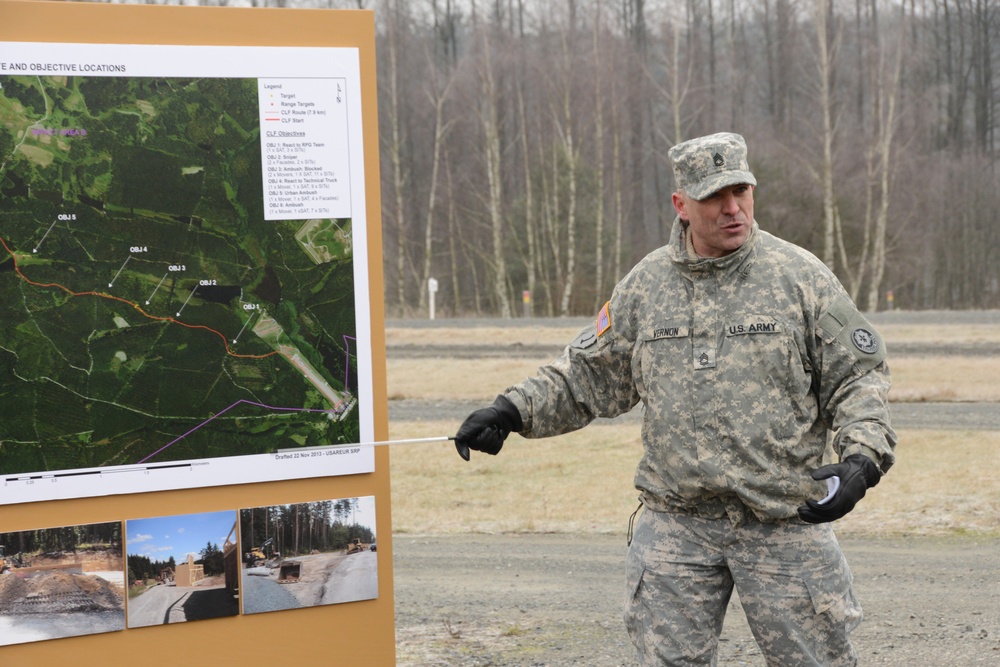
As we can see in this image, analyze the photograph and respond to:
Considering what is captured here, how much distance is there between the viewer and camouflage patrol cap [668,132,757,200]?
3504mm

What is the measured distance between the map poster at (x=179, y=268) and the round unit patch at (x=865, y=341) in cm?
177

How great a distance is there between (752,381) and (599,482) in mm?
6175

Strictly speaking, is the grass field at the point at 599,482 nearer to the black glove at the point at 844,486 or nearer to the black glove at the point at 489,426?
the black glove at the point at 489,426

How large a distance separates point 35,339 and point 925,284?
131 feet

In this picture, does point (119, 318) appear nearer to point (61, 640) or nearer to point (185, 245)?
point (185, 245)

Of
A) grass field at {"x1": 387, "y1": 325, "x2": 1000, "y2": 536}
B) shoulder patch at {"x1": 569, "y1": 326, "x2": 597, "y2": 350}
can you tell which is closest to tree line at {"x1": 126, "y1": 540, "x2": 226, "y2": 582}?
shoulder patch at {"x1": 569, "y1": 326, "x2": 597, "y2": 350}

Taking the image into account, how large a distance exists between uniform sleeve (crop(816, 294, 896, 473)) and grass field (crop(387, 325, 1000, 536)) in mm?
4837

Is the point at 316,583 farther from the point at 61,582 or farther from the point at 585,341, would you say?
the point at 585,341

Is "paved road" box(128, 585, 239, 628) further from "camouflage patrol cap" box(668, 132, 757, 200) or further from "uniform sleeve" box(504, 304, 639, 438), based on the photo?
A: "camouflage patrol cap" box(668, 132, 757, 200)

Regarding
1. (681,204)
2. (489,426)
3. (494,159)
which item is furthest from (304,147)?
(494,159)

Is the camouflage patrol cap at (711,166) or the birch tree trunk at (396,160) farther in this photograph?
the birch tree trunk at (396,160)

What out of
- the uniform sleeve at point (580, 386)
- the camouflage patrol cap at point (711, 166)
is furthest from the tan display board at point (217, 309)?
the camouflage patrol cap at point (711, 166)

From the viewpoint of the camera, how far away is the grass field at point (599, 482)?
326 inches

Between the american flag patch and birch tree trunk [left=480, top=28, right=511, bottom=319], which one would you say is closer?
the american flag patch
